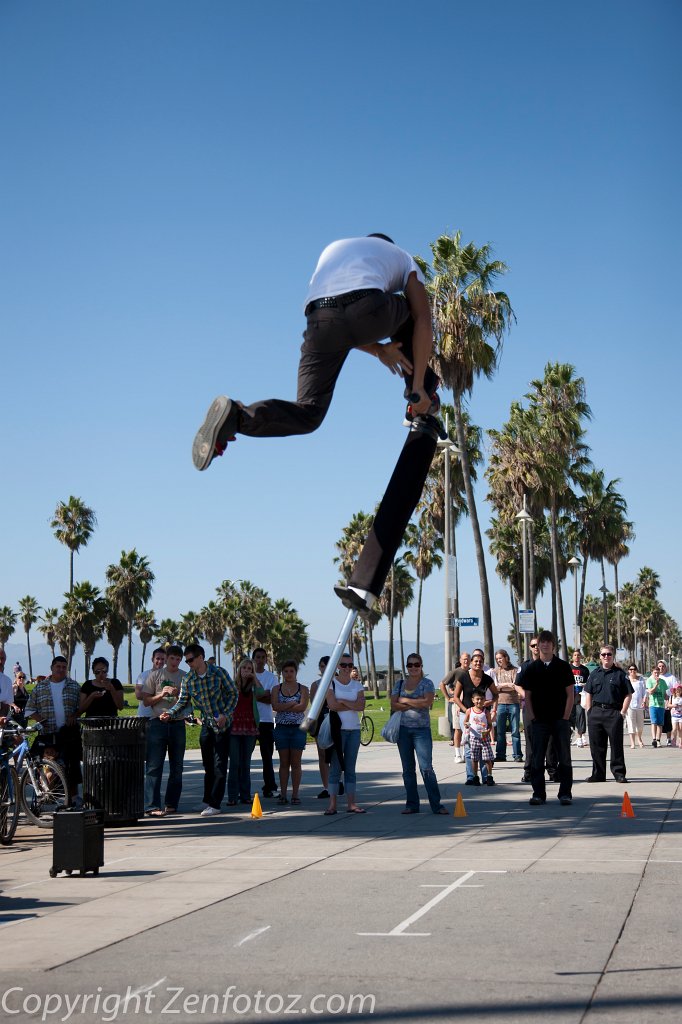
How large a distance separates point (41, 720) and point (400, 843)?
5.48 meters

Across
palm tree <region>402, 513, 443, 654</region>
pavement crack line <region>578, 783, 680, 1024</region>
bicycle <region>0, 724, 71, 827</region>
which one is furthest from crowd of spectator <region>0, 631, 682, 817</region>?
Result: palm tree <region>402, 513, 443, 654</region>

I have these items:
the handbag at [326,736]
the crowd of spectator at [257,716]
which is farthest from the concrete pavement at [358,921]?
the handbag at [326,736]

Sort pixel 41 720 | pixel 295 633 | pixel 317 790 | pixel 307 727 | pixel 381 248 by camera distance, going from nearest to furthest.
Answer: pixel 307 727, pixel 381 248, pixel 41 720, pixel 317 790, pixel 295 633

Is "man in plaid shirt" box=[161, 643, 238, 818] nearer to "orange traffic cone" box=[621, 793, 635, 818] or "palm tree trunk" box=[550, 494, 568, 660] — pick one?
"orange traffic cone" box=[621, 793, 635, 818]

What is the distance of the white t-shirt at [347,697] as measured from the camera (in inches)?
559

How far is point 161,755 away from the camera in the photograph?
48.5 ft

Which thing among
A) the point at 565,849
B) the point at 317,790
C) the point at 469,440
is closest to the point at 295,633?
the point at 469,440

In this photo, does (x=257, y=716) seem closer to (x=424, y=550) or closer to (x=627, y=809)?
(x=627, y=809)

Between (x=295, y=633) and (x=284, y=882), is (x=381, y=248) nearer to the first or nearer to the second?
(x=284, y=882)

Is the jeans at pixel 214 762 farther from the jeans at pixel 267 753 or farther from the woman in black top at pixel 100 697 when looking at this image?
the jeans at pixel 267 753

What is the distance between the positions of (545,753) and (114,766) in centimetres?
563

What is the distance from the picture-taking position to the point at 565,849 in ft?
34.8

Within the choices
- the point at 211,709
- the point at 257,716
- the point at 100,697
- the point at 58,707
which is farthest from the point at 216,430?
the point at 257,716

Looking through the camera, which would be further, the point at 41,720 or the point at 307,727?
the point at 41,720
